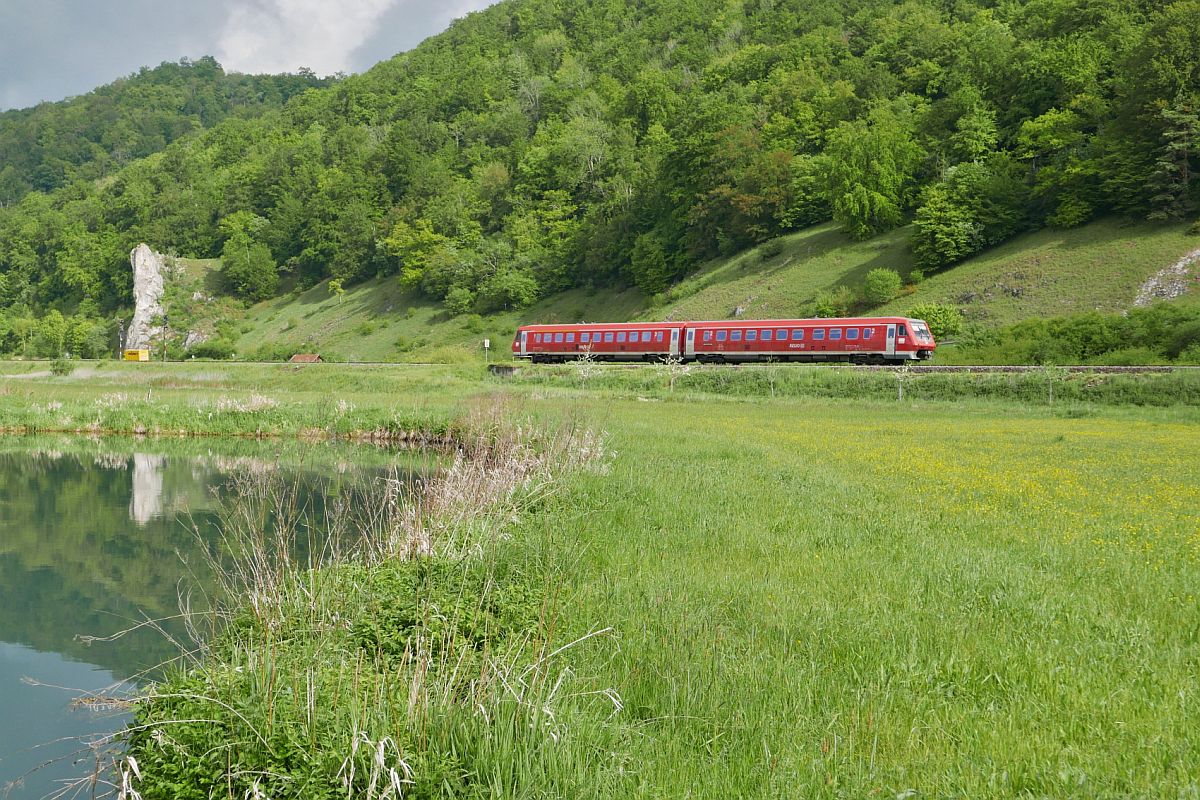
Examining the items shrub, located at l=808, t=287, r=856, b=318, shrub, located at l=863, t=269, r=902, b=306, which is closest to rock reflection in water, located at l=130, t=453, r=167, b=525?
shrub, located at l=808, t=287, r=856, b=318

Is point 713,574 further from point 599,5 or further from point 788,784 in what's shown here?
point 599,5

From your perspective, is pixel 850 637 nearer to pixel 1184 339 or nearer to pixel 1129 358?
pixel 1129 358

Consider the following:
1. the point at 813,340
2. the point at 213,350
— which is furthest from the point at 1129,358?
the point at 213,350

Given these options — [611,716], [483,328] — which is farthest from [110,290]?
[611,716]

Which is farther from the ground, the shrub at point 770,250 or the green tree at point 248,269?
the green tree at point 248,269

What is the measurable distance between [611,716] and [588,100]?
13244 centimetres

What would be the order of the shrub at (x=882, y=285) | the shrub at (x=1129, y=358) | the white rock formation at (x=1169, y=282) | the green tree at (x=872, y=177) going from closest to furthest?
the shrub at (x=1129, y=358)
the white rock formation at (x=1169, y=282)
the shrub at (x=882, y=285)
the green tree at (x=872, y=177)

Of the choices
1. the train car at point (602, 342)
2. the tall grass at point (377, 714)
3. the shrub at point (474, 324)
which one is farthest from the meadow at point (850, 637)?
the shrub at point (474, 324)

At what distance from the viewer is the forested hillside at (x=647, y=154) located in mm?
61750

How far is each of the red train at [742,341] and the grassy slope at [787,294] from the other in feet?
33.0

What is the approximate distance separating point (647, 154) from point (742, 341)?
192 feet

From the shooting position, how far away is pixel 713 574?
28.4 ft

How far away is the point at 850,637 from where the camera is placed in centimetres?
675

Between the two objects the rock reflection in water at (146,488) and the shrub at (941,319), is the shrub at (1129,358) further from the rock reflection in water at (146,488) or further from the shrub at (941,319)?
the rock reflection in water at (146,488)
